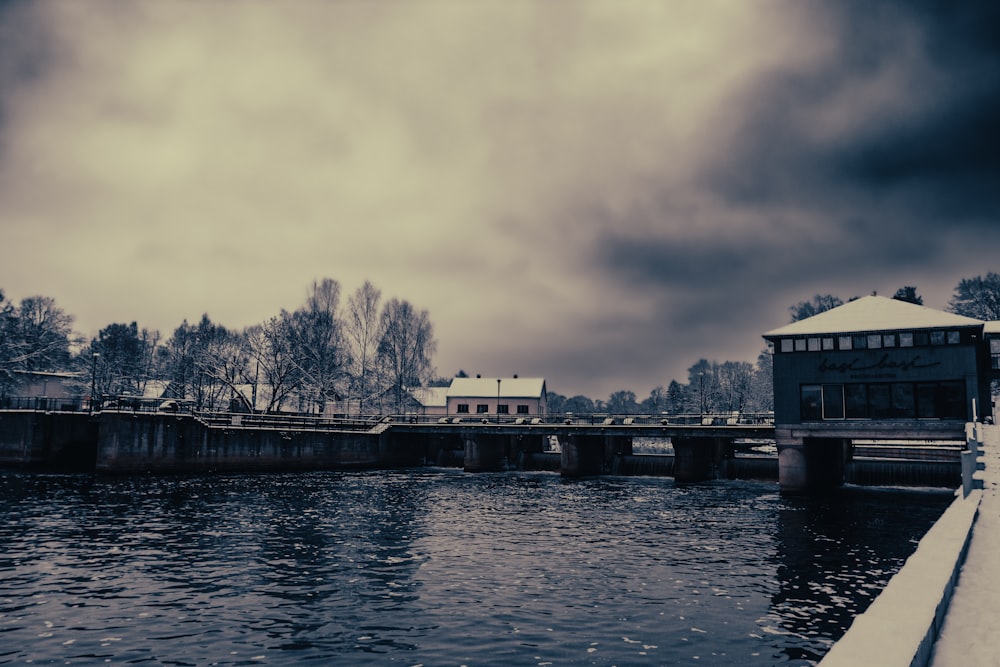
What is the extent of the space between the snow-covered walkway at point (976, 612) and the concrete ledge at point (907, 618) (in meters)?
0.12

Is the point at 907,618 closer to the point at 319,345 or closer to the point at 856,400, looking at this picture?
the point at 856,400


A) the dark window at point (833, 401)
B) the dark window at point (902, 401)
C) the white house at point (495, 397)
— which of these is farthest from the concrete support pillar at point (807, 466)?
the white house at point (495, 397)

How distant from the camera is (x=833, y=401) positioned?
46.4 metres

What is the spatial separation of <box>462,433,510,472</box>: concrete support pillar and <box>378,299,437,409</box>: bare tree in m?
28.2

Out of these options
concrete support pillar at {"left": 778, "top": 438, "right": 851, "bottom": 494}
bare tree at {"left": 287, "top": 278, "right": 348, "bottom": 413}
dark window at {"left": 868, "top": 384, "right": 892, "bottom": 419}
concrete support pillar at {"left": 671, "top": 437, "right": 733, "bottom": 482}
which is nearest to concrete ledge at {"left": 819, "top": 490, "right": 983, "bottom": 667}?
concrete support pillar at {"left": 778, "top": 438, "right": 851, "bottom": 494}

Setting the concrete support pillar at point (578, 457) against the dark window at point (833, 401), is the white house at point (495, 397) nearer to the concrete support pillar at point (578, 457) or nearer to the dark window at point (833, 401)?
the concrete support pillar at point (578, 457)

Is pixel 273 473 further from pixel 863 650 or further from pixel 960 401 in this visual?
pixel 863 650

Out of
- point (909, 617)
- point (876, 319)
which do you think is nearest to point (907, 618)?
point (909, 617)

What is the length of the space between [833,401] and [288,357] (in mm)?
64577

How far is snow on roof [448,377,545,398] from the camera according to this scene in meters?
115

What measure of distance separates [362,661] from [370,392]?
79.2m

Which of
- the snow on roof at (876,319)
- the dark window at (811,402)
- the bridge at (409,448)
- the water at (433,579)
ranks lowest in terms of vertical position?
the water at (433,579)

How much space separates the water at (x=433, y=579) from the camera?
14.7 m

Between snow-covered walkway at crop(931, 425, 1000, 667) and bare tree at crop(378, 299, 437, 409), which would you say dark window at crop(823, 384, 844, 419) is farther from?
bare tree at crop(378, 299, 437, 409)
